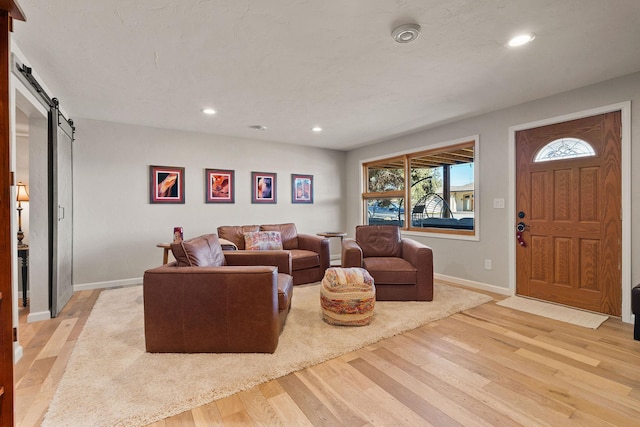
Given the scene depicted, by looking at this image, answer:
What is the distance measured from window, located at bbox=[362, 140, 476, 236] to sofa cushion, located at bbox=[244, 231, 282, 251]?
2.21 m

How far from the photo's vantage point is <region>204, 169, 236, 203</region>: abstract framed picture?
4762 millimetres

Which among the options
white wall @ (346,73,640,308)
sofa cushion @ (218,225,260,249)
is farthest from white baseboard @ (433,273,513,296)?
sofa cushion @ (218,225,260,249)

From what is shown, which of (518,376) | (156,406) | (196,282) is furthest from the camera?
(196,282)

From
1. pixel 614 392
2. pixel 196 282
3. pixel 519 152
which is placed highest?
pixel 519 152

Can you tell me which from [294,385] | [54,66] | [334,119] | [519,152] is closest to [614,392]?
[294,385]

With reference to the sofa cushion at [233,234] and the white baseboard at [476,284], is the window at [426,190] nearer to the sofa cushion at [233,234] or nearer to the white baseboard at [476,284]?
the white baseboard at [476,284]

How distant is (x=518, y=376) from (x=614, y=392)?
486 millimetres

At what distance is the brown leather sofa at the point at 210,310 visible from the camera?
2115mm

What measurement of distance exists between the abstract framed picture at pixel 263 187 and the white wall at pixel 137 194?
3.4 inches

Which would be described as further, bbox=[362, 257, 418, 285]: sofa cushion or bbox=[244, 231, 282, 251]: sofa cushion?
bbox=[244, 231, 282, 251]: sofa cushion

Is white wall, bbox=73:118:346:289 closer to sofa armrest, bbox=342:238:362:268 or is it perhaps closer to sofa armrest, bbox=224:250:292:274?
sofa armrest, bbox=224:250:292:274

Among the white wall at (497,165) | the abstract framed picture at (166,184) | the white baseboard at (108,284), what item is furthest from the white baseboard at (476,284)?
the white baseboard at (108,284)

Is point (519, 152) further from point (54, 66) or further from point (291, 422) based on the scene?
point (54, 66)

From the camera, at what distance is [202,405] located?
5.38 feet
